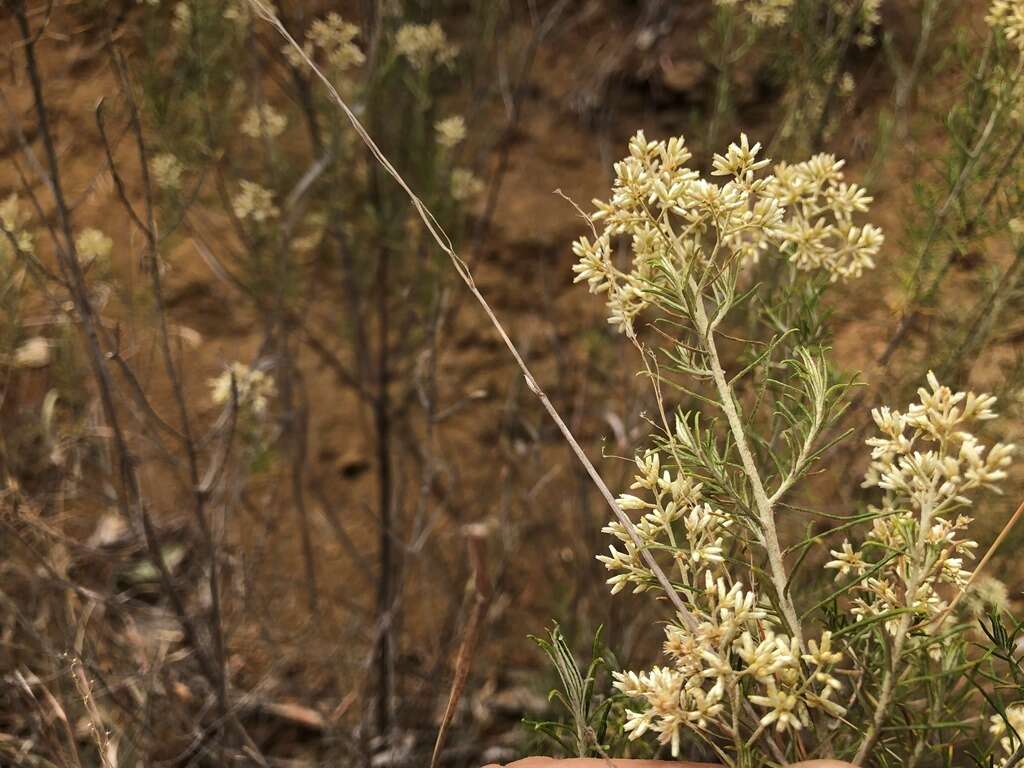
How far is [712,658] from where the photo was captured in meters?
0.66

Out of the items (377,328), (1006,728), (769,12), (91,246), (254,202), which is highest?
(769,12)

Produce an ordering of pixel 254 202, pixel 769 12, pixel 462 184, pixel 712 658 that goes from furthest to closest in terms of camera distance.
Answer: pixel 462 184 < pixel 254 202 < pixel 769 12 < pixel 712 658

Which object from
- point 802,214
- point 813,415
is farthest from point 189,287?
point 813,415

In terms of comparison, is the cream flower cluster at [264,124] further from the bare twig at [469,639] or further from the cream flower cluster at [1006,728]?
the cream flower cluster at [1006,728]

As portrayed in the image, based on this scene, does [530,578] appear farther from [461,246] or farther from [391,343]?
[461,246]

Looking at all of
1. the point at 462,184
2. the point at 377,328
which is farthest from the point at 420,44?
the point at 377,328

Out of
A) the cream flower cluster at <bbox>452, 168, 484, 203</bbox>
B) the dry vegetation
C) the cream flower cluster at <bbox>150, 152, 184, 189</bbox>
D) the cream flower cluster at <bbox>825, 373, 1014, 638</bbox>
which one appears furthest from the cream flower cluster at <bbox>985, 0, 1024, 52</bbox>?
the cream flower cluster at <bbox>150, 152, 184, 189</bbox>

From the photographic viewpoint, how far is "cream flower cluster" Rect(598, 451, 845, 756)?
0.67 meters

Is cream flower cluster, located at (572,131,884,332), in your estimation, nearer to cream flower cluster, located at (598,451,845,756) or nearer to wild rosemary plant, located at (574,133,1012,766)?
wild rosemary plant, located at (574,133,1012,766)

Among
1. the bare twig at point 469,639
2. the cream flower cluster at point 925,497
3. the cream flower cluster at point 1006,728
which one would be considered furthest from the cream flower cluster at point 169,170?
the cream flower cluster at point 1006,728

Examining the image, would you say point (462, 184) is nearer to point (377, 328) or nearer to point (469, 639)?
point (377, 328)

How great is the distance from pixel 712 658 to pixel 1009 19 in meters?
1.09

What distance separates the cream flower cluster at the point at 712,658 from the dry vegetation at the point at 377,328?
14.1 inches

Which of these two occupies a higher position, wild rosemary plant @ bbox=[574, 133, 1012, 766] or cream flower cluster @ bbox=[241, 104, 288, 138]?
wild rosemary plant @ bbox=[574, 133, 1012, 766]
